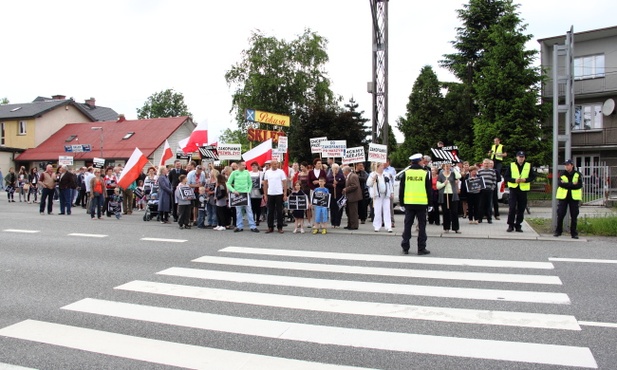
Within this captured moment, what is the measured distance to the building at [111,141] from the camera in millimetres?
50312

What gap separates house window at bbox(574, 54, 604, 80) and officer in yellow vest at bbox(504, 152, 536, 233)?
26.2 m

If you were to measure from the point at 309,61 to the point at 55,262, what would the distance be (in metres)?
46.3

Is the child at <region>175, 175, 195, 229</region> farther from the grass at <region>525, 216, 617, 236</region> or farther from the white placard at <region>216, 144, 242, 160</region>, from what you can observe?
the grass at <region>525, 216, 617, 236</region>

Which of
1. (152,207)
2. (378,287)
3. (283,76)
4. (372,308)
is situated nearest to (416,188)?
(378,287)

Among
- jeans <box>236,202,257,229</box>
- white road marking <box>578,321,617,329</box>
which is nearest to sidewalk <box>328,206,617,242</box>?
jeans <box>236,202,257,229</box>

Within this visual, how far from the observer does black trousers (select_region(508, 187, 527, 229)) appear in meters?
13.1

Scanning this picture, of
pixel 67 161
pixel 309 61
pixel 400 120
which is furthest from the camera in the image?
pixel 400 120

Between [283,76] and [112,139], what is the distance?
18.3 m

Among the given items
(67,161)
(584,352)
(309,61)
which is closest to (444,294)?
(584,352)

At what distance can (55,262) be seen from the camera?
9.34 m

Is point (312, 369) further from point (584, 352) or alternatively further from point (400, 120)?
point (400, 120)

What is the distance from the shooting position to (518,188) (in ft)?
43.6

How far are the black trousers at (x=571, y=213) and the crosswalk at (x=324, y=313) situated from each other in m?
3.69

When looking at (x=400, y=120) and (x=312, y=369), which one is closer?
(x=312, y=369)
